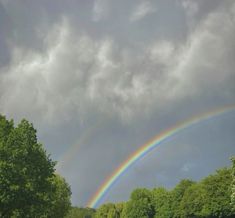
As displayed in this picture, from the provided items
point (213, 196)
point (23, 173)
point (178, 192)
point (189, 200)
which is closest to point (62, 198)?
point (213, 196)

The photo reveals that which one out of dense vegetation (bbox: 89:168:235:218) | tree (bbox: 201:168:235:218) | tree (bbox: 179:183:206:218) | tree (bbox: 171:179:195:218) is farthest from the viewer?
tree (bbox: 171:179:195:218)

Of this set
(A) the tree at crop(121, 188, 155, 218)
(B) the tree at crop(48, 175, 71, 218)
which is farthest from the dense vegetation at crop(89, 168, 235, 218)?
(B) the tree at crop(48, 175, 71, 218)

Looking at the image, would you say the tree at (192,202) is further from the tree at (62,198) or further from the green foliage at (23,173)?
the green foliage at (23,173)

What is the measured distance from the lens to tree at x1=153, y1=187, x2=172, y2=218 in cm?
17384

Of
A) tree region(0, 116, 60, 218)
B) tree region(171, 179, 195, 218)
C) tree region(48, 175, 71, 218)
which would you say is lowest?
tree region(0, 116, 60, 218)

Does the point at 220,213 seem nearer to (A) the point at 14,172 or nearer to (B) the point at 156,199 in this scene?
(B) the point at 156,199

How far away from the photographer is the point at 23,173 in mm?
65000

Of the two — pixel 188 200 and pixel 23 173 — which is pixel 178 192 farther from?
pixel 23 173

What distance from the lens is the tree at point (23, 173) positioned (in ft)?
208

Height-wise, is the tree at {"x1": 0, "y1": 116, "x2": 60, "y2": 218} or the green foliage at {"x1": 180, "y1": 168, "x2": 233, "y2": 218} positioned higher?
the green foliage at {"x1": 180, "y1": 168, "x2": 233, "y2": 218}

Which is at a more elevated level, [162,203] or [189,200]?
[162,203]

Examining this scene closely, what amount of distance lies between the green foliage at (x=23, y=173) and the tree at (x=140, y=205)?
118975mm

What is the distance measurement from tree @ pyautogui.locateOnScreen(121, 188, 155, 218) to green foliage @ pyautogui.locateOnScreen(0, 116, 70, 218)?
119 meters

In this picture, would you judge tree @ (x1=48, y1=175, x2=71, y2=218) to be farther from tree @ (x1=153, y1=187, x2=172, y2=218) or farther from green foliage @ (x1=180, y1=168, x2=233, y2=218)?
tree @ (x1=153, y1=187, x2=172, y2=218)
